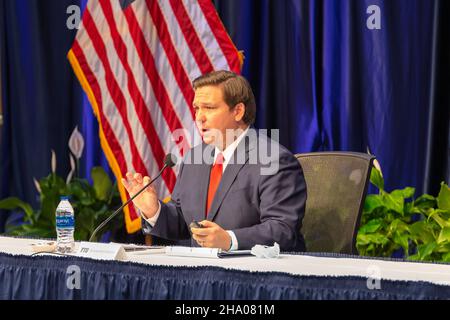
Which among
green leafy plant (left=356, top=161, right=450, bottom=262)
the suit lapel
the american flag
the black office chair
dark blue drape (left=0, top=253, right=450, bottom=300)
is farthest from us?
the american flag

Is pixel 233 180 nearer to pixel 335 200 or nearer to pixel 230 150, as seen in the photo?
pixel 230 150

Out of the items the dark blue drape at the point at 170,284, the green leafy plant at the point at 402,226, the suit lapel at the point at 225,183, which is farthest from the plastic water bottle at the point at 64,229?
the green leafy plant at the point at 402,226

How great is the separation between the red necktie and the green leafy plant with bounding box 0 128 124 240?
1.85 meters

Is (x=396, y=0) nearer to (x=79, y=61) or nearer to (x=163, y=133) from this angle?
(x=163, y=133)

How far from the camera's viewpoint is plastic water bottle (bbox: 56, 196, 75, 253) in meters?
2.26

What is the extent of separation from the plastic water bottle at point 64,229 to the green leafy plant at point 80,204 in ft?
6.79

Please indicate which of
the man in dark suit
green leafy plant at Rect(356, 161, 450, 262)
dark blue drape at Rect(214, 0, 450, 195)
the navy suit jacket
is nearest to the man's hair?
the man in dark suit

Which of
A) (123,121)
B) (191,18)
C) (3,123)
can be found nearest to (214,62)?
(191,18)

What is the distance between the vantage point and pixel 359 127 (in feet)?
13.8

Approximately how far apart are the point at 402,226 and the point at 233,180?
1.30m

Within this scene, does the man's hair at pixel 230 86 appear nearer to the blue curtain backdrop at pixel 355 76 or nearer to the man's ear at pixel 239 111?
the man's ear at pixel 239 111

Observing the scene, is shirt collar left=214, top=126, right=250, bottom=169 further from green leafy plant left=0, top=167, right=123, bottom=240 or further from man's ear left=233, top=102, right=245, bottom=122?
green leafy plant left=0, top=167, right=123, bottom=240

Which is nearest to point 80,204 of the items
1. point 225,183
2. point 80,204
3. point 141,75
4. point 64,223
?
point 80,204

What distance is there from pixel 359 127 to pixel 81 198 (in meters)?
1.71
